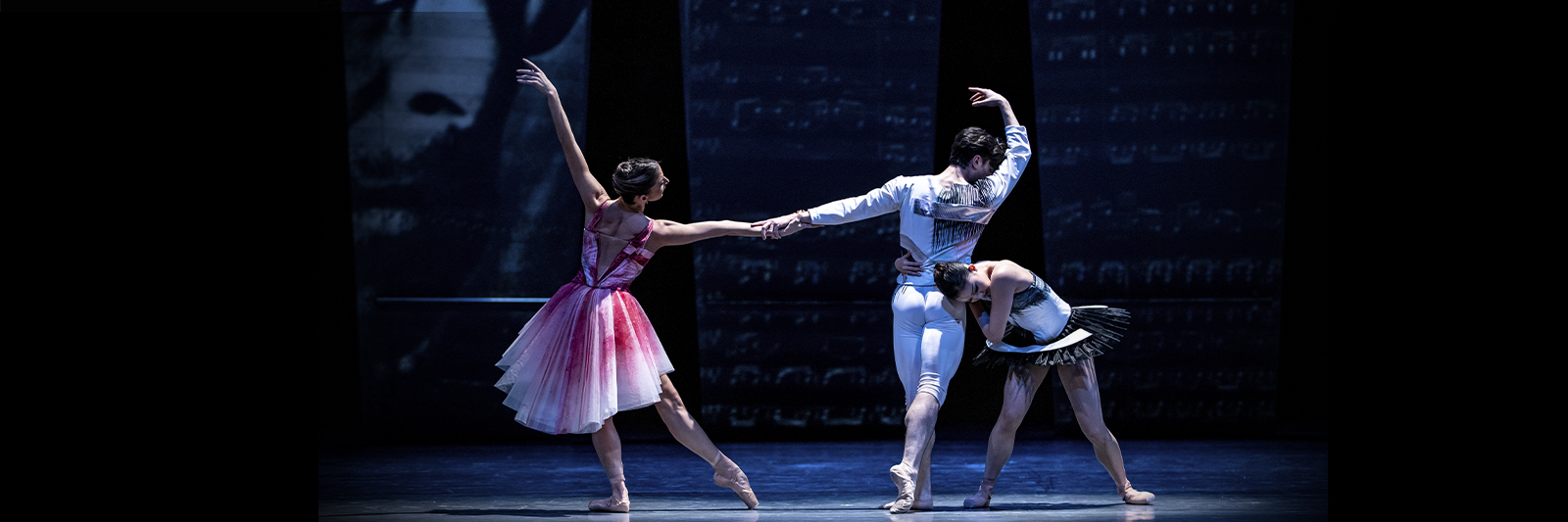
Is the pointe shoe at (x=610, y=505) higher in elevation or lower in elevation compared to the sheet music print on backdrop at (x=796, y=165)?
lower

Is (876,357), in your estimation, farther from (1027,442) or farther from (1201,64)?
(1201,64)

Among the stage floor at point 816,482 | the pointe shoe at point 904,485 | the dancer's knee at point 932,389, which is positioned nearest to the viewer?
the pointe shoe at point 904,485

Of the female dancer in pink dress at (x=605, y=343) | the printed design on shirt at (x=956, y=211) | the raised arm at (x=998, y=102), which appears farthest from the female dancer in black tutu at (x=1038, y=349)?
the female dancer in pink dress at (x=605, y=343)

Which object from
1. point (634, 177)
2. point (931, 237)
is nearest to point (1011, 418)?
point (931, 237)

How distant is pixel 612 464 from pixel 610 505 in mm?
140

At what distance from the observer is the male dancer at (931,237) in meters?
3.70

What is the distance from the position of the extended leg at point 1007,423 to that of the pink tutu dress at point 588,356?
1158 mm

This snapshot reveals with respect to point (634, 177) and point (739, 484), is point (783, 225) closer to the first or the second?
point (634, 177)

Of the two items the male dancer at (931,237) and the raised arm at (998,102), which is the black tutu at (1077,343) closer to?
the male dancer at (931,237)

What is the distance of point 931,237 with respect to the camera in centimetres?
379

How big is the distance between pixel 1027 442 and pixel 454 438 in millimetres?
3013

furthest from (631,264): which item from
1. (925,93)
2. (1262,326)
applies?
(1262,326)

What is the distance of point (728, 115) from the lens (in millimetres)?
5910

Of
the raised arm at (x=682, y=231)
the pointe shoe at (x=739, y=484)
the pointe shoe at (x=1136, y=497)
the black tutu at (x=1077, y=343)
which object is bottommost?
the pointe shoe at (x=1136, y=497)
